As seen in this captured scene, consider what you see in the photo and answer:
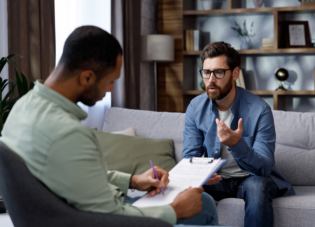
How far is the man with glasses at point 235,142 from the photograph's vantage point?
5.48ft

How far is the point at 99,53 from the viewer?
91cm

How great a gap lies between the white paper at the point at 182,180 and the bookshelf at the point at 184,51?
258 centimetres

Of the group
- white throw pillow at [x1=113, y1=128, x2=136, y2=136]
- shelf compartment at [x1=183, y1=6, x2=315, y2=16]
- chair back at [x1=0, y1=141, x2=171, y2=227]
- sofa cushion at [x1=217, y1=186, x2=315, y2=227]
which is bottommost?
sofa cushion at [x1=217, y1=186, x2=315, y2=227]

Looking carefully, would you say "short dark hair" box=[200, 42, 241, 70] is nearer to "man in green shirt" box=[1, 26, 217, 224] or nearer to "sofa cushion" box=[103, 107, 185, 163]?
"sofa cushion" box=[103, 107, 185, 163]

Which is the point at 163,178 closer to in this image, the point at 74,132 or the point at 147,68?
the point at 74,132

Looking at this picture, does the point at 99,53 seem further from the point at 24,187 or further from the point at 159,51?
the point at 159,51

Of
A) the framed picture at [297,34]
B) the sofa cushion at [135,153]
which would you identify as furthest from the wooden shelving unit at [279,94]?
the sofa cushion at [135,153]

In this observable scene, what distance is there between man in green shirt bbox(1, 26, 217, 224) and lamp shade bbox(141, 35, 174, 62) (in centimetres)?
284

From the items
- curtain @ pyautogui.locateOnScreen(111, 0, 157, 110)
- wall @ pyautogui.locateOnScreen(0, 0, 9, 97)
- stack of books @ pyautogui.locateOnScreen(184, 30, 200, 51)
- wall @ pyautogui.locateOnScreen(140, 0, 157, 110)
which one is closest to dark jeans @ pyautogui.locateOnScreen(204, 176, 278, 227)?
wall @ pyautogui.locateOnScreen(0, 0, 9, 97)

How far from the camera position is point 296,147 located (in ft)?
7.16

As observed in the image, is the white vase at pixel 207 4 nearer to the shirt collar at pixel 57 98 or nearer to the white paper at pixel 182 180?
the white paper at pixel 182 180

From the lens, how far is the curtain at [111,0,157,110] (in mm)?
3594

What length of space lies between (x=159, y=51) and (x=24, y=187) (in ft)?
10.0

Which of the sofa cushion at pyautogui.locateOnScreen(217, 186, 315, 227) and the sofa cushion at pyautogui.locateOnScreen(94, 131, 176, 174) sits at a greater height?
the sofa cushion at pyautogui.locateOnScreen(94, 131, 176, 174)
